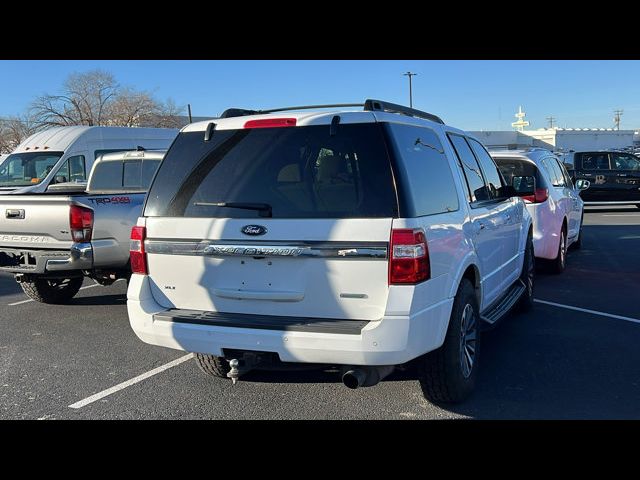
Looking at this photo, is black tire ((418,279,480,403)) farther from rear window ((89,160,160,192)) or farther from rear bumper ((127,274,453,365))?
rear window ((89,160,160,192))

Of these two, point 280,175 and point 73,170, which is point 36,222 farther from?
point 73,170

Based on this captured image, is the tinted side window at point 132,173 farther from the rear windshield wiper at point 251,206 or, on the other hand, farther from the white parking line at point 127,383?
the rear windshield wiper at point 251,206

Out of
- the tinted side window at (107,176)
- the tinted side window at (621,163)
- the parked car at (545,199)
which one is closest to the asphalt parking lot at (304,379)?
the parked car at (545,199)

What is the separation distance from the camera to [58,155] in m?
13.6

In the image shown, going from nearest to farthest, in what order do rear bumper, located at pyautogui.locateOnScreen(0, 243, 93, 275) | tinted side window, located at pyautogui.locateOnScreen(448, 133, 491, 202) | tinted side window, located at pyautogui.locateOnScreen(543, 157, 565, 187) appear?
tinted side window, located at pyautogui.locateOnScreen(448, 133, 491, 202) → rear bumper, located at pyautogui.locateOnScreen(0, 243, 93, 275) → tinted side window, located at pyautogui.locateOnScreen(543, 157, 565, 187)

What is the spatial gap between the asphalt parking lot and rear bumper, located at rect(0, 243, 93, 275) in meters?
0.65

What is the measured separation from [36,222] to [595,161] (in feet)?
52.8

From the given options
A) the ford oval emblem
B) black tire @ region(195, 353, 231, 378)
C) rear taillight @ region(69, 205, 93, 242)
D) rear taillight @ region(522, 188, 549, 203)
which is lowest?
black tire @ region(195, 353, 231, 378)

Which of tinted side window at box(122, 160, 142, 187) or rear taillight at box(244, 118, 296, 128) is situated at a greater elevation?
rear taillight at box(244, 118, 296, 128)

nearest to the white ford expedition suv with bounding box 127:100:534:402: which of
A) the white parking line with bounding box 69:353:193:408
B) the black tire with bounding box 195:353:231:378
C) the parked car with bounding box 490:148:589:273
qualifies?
the black tire with bounding box 195:353:231:378

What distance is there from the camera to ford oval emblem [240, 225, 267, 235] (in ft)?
12.3

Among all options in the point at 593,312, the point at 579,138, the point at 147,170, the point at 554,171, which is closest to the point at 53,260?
the point at 147,170

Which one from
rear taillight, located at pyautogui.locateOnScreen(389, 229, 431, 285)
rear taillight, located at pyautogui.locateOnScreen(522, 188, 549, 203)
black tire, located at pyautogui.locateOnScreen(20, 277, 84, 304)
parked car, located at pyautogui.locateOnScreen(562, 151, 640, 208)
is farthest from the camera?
parked car, located at pyautogui.locateOnScreen(562, 151, 640, 208)
